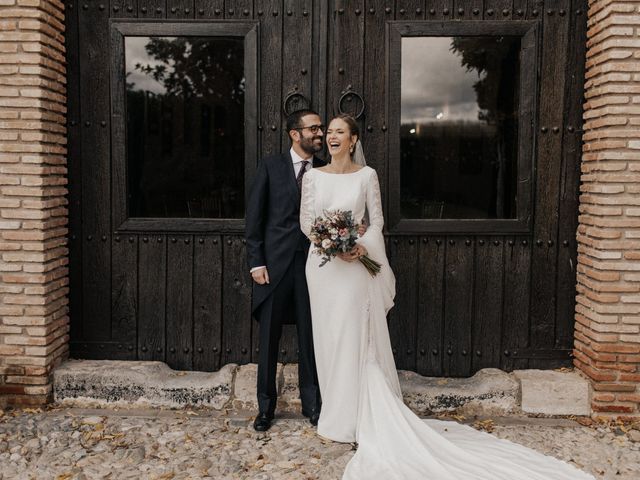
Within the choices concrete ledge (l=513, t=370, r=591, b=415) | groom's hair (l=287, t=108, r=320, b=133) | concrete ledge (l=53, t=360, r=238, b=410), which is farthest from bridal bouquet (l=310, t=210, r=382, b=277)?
concrete ledge (l=513, t=370, r=591, b=415)

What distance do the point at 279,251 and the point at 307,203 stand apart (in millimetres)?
389

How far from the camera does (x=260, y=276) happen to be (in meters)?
4.17

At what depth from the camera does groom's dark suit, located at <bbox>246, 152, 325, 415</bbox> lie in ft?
13.7

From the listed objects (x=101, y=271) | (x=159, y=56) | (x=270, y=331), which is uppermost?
(x=159, y=56)

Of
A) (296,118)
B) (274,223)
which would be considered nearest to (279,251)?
(274,223)

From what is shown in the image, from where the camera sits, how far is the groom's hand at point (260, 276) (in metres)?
4.17

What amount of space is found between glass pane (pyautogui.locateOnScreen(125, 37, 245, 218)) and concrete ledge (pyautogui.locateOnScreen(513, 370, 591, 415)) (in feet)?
8.16

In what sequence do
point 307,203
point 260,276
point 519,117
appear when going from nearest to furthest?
point 307,203
point 260,276
point 519,117

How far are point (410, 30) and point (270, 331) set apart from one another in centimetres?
241

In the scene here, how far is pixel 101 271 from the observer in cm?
486

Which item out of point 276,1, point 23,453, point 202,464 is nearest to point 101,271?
point 23,453

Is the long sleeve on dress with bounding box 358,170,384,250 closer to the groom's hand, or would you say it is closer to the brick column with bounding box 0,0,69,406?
the groom's hand

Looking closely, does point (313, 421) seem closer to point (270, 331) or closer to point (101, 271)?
point (270, 331)

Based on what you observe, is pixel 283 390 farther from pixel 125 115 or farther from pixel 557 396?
pixel 125 115
